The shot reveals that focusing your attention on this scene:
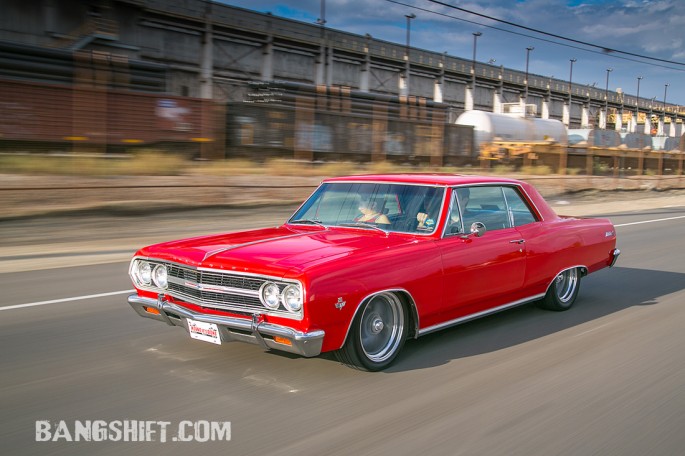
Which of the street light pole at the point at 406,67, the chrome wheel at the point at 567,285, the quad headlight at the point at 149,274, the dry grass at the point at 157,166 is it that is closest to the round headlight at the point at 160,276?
the quad headlight at the point at 149,274

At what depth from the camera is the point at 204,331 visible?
14.4 feet

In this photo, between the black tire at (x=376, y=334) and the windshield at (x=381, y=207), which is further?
the windshield at (x=381, y=207)

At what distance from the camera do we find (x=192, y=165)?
19609 mm

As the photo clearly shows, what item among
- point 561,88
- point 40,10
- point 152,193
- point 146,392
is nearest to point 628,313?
point 146,392

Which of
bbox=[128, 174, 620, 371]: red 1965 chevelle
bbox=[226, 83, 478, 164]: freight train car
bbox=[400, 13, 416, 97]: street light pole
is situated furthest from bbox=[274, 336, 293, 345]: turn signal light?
bbox=[400, 13, 416, 97]: street light pole

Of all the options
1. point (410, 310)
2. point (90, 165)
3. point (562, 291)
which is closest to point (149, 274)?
A: point (410, 310)

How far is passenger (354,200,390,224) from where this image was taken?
214 inches

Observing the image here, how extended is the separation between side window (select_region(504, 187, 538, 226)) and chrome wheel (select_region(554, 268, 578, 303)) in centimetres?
80

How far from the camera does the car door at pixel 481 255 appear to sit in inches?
202

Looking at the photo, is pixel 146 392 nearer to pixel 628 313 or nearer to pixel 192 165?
pixel 628 313

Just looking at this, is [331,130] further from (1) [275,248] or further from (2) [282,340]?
(2) [282,340]

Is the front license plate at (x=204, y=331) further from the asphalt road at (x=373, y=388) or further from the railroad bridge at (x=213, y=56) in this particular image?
the railroad bridge at (x=213, y=56)

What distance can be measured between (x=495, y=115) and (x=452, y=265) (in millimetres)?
33343

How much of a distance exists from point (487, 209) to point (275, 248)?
7.40 feet
